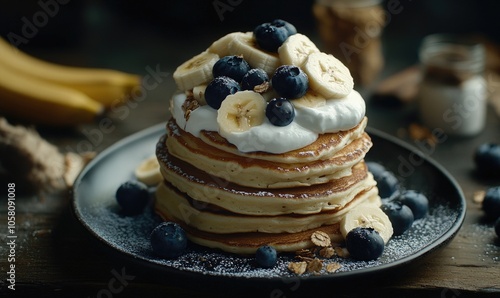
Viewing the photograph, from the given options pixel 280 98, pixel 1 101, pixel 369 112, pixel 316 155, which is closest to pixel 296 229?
pixel 316 155

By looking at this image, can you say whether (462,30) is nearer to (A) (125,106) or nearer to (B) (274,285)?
(A) (125,106)

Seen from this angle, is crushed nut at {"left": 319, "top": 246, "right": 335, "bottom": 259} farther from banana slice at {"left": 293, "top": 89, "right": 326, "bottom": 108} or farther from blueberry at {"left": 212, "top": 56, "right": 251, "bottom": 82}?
blueberry at {"left": 212, "top": 56, "right": 251, "bottom": 82}

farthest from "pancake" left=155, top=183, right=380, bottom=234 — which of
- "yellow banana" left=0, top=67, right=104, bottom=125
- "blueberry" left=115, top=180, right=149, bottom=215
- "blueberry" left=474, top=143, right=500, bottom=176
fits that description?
"yellow banana" left=0, top=67, right=104, bottom=125

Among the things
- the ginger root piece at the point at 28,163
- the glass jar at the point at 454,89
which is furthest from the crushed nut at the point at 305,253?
the glass jar at the point at 454,89

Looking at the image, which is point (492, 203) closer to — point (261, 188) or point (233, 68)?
point (261, 188)

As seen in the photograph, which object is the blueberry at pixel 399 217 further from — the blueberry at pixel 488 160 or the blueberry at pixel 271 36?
the blueberry at pixel 488 160

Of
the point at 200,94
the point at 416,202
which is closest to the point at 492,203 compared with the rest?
the point at 416,202
